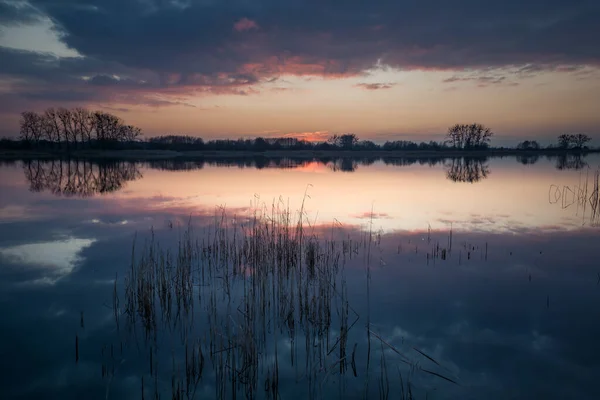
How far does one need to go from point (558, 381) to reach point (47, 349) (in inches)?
250

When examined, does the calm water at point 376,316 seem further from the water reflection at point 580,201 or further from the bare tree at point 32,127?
the bare tree at point 32,127

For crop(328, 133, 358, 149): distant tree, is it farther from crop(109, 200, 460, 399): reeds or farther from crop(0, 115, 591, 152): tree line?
crop(109, 200, 460, 399): reeds

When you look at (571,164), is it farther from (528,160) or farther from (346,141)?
(346,141)

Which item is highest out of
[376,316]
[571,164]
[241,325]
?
[571,164]

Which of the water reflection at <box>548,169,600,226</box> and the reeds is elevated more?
the water reflection at <box>548,169,600,226</box>

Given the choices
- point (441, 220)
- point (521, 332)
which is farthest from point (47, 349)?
point (441, 220)

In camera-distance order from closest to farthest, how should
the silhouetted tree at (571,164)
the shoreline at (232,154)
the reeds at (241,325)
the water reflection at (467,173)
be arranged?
the reeds at (241,325) < the water reflection at (467,173) < the silhouetted tree at (571,164) < the shoreline at (232,154)

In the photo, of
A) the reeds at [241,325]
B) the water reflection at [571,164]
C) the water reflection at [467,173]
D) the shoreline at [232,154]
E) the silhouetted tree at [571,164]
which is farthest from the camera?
the shoreline at [232,154]

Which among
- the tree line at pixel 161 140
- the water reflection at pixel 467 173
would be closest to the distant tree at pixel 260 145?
the tree line at pixel 161 140

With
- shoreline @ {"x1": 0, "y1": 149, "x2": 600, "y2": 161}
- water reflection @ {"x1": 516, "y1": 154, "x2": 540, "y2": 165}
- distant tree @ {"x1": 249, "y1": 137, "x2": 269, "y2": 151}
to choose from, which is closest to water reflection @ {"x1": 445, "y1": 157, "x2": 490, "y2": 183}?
water reflection @ {"x1": 516, "y1": 154, "x2": 540, "y2": 165}

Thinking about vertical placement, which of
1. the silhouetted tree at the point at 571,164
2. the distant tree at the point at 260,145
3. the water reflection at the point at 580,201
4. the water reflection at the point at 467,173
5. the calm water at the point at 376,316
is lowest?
the calm water at the point at 376,316

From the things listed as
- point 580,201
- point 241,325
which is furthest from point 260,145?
point 241,325

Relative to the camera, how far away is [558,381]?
4055mm

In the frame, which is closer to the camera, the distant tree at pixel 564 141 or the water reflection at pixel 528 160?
the water reflection at pixel 528 160
